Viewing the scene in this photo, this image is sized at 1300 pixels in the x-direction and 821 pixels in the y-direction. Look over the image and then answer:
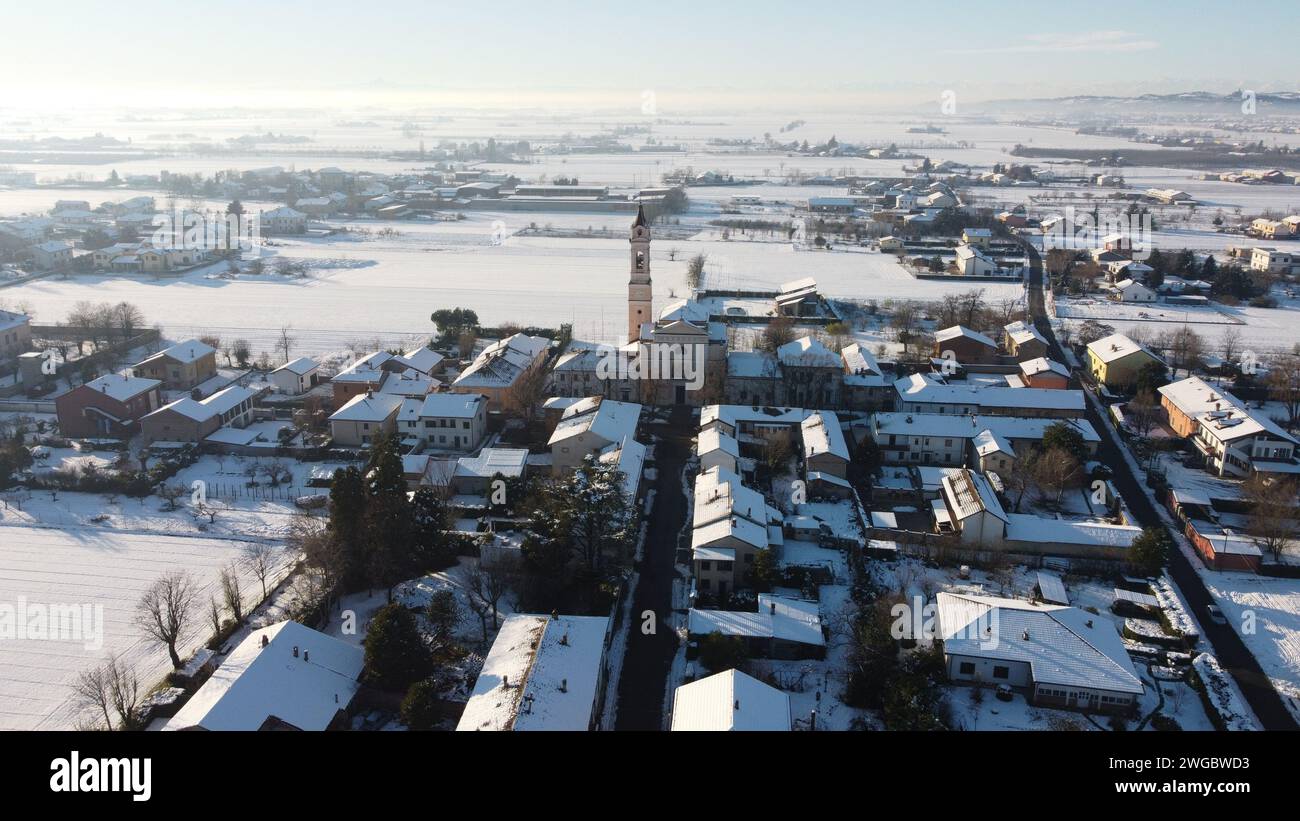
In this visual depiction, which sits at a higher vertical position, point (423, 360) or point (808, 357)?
point (808, 357)

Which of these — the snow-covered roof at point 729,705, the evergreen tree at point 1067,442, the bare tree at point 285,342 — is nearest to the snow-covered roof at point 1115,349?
the evergreen tree at point 1067,442

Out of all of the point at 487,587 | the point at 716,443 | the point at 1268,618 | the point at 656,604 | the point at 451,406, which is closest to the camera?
the point at 1268,618

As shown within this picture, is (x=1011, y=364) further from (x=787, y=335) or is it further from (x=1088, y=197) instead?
(x=1088, y=197)

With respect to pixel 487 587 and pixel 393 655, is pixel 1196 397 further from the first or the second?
pixel 393 655

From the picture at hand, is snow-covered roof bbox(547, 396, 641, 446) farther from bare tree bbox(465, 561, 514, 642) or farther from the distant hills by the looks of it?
the distant hills

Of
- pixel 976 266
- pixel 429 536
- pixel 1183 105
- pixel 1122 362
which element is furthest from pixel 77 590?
pixel 1183 105
